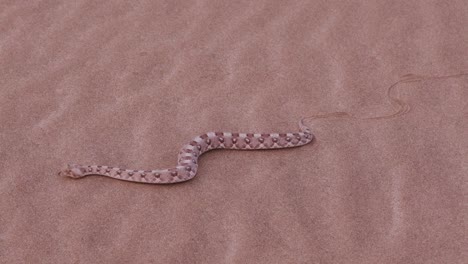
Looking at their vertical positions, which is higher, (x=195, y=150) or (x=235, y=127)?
(x=235, y=127)

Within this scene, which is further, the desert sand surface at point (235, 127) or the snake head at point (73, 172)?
the snake head at point (73, 172)

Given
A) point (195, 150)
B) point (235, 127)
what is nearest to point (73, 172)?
point (195, 150)

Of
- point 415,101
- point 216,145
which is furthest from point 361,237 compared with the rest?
point 415,101

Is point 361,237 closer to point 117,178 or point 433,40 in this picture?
point 117,178

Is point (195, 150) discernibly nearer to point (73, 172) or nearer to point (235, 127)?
point (235, 127)
